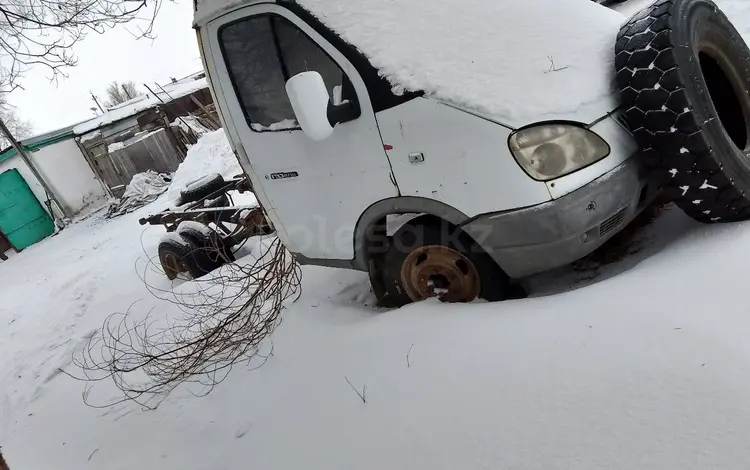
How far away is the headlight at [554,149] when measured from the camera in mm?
2371

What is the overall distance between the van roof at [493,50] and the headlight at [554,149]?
61 mm

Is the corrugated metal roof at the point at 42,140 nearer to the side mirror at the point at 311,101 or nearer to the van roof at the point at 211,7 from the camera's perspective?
the van roof at the point at 211,7

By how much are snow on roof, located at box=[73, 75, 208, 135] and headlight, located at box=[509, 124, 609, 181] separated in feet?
68.6

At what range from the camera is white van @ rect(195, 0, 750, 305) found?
2.40 m

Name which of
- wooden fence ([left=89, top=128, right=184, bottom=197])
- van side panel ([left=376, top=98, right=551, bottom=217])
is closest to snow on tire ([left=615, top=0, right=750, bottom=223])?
van side panel ([left=376, top=98, right=551, bottom=217])

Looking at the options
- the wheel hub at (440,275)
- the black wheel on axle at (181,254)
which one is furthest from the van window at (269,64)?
the black wheel on axle at (181,254)

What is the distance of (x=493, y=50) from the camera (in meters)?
2.64

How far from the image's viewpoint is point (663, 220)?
3023 mm

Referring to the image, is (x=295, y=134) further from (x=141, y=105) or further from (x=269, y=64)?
(x=141, y=105)

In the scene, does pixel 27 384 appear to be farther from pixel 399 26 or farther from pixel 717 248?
pixel 717 248

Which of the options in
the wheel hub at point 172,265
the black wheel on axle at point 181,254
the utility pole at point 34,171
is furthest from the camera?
the utility pole at point 34,171

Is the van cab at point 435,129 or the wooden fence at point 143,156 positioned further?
the wooden fence at point 143,156

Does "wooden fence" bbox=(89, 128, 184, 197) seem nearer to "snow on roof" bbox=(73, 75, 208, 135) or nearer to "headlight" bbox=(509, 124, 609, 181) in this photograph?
"snow on roof" bbox=(73, 75, 208, 135)

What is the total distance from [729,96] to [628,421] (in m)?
2.55
